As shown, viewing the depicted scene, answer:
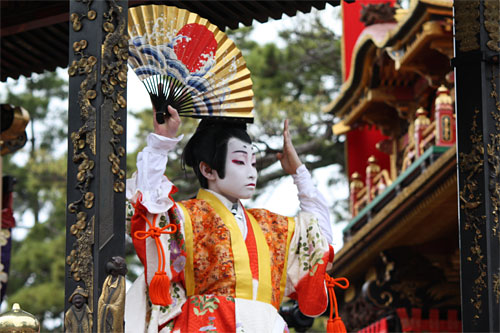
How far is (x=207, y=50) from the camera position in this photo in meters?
5.82

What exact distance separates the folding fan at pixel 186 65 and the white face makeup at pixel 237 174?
0.16m

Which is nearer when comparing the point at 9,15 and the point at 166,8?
the point at 166,8

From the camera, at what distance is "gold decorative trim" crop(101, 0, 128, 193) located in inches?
171

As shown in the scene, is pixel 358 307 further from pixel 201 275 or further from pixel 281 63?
pixel 201 275

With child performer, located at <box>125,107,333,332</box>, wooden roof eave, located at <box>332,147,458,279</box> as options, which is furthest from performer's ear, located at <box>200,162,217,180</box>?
wooden roof eave, located at <box>332,147,458,279</box>

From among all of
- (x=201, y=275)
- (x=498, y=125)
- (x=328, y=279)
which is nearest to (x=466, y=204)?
(x=498, y=125)

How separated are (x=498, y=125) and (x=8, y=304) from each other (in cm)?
1525

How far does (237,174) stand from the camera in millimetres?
5812

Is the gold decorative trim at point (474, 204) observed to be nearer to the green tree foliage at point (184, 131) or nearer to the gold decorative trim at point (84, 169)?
the gold decorative trim at point (84, 169)

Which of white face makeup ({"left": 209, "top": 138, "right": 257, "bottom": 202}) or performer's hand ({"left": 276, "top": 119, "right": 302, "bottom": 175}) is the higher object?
performer's hand ({"left": 276, "top": 119, "right": 302, "bottom": 175})

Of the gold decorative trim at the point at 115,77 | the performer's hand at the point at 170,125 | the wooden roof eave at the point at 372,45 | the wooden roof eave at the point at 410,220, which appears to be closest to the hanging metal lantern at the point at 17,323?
the gold decorative trim at the point at 115,77

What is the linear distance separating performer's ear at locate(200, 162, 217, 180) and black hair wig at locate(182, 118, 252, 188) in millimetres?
18

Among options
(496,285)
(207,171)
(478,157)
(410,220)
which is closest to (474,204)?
(478,157)

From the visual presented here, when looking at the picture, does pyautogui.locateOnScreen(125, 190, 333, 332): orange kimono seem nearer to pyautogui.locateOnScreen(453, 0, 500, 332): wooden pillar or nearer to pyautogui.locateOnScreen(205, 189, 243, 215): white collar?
pyautogui.locateOnScreen(205, 189, 243, 215): white collar
